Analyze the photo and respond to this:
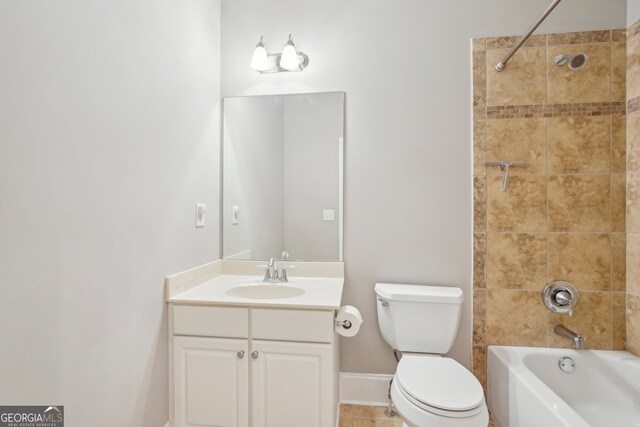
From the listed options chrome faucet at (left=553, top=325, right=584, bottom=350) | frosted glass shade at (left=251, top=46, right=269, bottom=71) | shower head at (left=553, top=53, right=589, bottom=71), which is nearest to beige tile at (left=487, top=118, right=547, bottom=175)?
shower head at (left=553, top=53, right=589, bottom=71)

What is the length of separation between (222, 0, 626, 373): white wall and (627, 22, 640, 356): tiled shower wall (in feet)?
1.22

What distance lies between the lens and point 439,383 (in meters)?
1.34

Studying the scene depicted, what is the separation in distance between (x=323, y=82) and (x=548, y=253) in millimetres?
1694

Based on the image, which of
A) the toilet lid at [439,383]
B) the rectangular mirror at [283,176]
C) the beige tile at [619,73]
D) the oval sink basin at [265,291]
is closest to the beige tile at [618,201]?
the beige tile at [619,73]

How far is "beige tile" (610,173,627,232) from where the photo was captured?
1730mm

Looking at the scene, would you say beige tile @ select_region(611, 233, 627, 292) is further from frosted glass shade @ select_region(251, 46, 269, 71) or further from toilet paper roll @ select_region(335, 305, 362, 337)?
frosted glass shade @ select_region(251, 46, 269, 71)

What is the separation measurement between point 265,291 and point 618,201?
206 centimetres

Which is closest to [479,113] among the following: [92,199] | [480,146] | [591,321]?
[480,146]

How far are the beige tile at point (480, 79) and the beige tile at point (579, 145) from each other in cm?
40

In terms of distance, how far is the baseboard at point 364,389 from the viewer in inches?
75.6

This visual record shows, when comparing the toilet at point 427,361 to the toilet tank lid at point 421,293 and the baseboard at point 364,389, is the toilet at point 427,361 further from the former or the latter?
the baseboard at point 364,389

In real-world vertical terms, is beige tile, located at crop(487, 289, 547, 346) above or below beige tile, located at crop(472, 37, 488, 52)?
below

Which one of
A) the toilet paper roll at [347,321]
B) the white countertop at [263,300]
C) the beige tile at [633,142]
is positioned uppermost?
the beige tile at [633,142]

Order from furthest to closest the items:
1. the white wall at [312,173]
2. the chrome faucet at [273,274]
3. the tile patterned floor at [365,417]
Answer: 1. the white wall at [312,173]
2. the chrome faucet at [273,274]
3. the tile patterned floor at [365,417]
